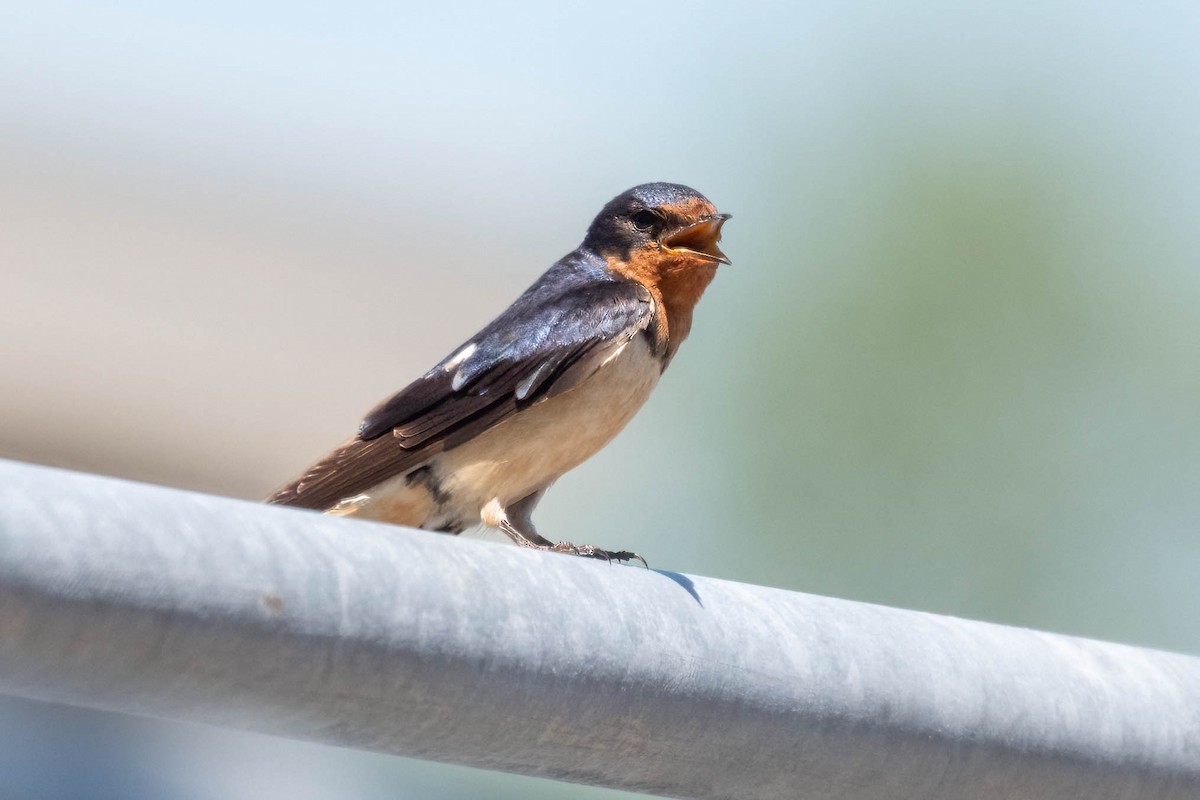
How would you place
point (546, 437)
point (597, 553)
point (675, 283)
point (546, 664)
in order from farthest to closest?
point (675, 283), point (546, 437), point (597, 553), point (546, 664)

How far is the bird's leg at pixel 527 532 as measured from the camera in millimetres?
2645

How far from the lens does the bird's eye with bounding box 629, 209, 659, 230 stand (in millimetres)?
3249

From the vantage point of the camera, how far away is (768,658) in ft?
4.01

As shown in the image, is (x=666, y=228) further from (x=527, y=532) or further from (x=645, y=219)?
(x=527, y=532)

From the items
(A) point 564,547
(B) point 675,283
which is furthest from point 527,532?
(B) point 675,283

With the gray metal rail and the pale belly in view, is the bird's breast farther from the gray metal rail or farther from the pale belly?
the gray metal rail

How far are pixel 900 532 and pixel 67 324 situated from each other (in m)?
6.87

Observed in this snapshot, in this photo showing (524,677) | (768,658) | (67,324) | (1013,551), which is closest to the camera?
(524,677)

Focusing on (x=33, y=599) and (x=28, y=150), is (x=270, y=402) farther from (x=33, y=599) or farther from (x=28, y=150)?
(x=33, y=599)

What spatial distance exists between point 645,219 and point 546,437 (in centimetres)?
60

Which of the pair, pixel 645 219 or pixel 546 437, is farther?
pixel 645 219

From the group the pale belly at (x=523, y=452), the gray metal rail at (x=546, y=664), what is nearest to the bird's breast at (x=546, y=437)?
the pale belly at (x=523, y=452)

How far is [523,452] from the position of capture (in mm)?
2893

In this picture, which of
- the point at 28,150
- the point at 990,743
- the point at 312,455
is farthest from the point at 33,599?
the point at 28,150
